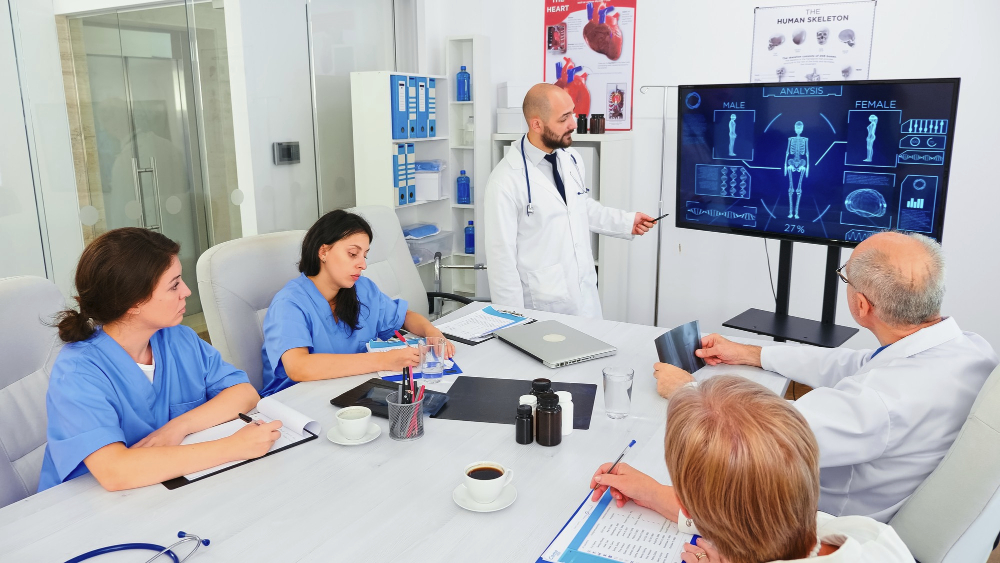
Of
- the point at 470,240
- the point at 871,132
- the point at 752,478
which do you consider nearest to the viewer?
the point at 752,478

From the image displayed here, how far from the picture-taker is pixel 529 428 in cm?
156

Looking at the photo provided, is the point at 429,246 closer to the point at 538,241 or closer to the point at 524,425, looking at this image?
the point at 538,241

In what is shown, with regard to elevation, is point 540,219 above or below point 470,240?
above

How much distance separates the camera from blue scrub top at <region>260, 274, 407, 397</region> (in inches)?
77.9

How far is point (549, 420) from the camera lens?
5.01 ft

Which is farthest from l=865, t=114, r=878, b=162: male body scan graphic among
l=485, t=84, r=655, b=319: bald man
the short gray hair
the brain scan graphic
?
the short gray hair

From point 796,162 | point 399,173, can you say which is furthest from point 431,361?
point 399,173

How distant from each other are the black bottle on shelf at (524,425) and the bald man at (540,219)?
1.29m

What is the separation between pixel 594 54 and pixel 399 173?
1386mm

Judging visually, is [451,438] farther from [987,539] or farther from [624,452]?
[987,539]

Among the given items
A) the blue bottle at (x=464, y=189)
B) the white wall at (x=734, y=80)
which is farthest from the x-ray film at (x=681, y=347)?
the blue bottle at (x=464, y=189)

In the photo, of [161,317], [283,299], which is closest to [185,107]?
[283,299]

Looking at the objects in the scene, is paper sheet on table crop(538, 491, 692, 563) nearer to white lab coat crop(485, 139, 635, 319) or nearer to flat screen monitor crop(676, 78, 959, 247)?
white lab coat crop(485, 139, 635, 319)

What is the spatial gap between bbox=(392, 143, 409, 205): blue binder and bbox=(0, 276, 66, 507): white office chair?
227 centimetres
